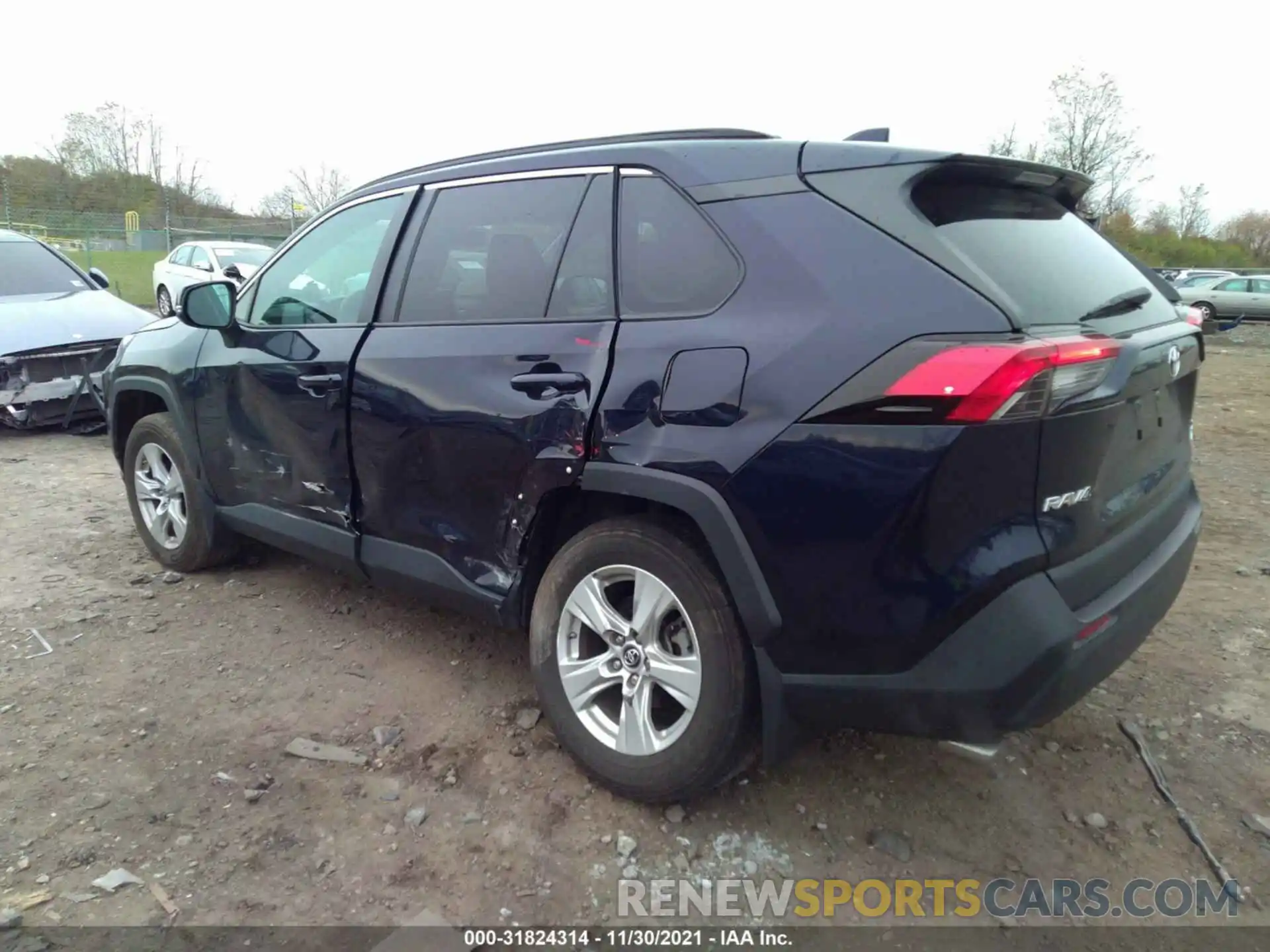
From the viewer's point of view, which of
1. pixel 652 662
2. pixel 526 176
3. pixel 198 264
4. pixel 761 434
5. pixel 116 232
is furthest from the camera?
pixel 116 232

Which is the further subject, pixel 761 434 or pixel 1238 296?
pixel 1238 296

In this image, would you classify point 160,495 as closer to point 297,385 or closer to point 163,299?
point 297,385

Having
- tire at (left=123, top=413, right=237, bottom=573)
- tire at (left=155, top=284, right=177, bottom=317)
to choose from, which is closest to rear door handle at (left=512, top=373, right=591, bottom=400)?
tire at (left=123, top=413, right=237, bottom=573)

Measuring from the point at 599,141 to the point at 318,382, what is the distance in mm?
1420

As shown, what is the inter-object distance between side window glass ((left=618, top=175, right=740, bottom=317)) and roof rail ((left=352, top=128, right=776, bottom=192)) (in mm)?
203

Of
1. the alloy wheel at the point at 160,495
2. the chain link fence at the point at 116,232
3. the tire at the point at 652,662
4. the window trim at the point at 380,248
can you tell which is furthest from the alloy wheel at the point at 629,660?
the chain link fence at the point at 116,232

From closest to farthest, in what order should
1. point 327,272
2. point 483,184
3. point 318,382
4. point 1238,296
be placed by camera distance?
point 483,184, point 318,382, point 327,272, point 1238,296

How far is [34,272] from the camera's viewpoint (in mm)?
8406

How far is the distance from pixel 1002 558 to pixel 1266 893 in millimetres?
1289

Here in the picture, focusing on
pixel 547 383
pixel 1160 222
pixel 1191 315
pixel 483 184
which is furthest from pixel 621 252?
pixel 1160 222

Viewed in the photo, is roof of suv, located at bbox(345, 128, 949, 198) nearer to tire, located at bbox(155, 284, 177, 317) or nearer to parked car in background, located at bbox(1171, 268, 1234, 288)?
tire, located at bbox(155, 284, 177, 317)

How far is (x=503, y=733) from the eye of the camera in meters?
3.12

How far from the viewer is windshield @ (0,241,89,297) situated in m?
8.19

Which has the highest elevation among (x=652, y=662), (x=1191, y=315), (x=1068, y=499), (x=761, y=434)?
(x=1191, y=315)
